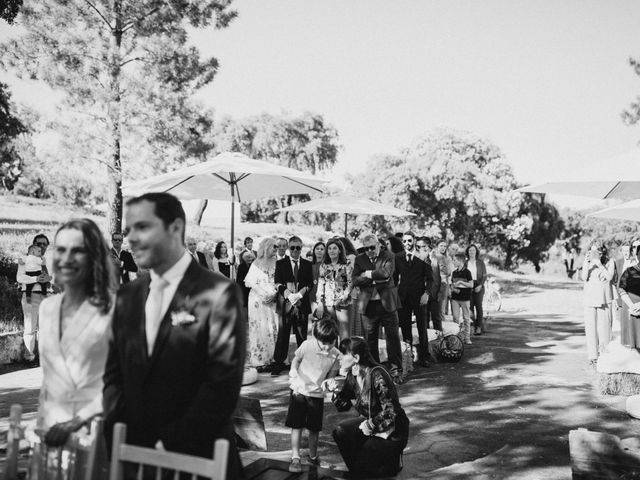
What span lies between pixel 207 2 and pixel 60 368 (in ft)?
57.7

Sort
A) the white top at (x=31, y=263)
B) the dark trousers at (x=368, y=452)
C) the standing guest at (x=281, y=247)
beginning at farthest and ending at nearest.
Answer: the standing guest at (x=281, y=247)
the white top at (x=31, y=263)
the dark trousers at (x=368, y=452)

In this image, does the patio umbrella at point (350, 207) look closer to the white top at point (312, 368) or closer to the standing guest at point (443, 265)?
the standing guest at point (443, 265)

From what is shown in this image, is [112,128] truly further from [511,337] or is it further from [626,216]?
[626,216]

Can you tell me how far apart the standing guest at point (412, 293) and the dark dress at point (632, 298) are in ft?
9.12

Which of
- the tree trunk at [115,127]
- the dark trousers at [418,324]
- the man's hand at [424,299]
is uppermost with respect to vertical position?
the tree trunk at [115,127]

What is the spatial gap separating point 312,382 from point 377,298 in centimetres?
319

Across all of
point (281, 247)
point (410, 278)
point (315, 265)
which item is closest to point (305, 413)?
point (281, 247)

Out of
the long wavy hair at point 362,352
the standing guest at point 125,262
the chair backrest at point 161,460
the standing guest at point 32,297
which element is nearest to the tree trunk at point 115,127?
the standing guest at point 125,262

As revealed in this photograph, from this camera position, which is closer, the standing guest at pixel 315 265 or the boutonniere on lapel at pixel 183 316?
the boutonniere on lapel at pixel 183 316

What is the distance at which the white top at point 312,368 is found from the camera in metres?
5.29

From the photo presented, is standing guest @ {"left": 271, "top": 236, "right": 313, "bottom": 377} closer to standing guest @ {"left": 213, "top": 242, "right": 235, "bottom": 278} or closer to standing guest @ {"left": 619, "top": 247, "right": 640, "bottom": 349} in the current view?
standing guest @ {"left": 213, "top": 242, "right": 235, "bottom": 278}

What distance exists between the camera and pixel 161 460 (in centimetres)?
213

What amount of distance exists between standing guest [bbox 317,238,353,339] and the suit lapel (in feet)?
20.9

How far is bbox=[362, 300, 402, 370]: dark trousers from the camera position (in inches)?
329
